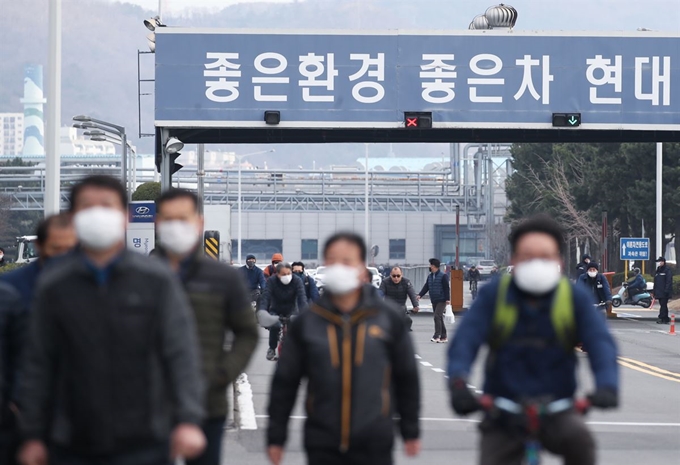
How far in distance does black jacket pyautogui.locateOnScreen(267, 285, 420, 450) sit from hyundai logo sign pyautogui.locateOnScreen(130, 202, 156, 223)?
22.2 metres

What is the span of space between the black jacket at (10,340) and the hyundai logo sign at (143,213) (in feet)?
72.8

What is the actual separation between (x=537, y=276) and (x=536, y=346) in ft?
1.05

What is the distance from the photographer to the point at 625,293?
47.7m

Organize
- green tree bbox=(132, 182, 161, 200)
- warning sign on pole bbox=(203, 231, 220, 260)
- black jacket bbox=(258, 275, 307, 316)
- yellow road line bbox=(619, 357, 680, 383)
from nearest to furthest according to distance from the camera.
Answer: black jacket bbox=(258, 275, 307, 316), yellow road line bbox=(619, 357, 680, 383), warning sign on pole bbox=(203, 231, 220, 260), green tree bbox=(132, 182, 161, 200)

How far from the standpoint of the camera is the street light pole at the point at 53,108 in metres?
18.0

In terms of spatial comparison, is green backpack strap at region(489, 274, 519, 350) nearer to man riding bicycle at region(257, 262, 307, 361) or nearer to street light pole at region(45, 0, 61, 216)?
street light pole at region(45, 0, 61, 216)

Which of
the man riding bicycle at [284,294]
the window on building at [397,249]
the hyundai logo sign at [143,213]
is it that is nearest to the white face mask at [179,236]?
the man riding bicycle at [284,294]

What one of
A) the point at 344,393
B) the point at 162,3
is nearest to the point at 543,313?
the point at 344,393

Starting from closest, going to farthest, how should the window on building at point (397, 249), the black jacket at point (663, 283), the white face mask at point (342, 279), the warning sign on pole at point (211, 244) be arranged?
the white face mask at point (342, 279), the warning sign on pole at point (211, 244), the black jacket at point (663, 283), the window on building at point (397, 249)

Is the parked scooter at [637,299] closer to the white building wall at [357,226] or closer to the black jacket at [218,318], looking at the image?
the black jacket at [218,318]

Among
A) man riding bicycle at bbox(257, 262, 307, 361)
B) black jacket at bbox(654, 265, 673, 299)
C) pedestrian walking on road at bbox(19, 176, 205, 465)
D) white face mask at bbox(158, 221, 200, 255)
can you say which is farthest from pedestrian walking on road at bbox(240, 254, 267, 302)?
pedestrian walking on road at bbox(19, 176, 205, 465)

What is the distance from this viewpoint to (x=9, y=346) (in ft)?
20.4

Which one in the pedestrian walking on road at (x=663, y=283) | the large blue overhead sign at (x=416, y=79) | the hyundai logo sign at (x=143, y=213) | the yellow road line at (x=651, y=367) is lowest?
the yellow road line at (x=651, y=367)

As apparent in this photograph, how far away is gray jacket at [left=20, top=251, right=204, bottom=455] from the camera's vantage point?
507 centimetres
